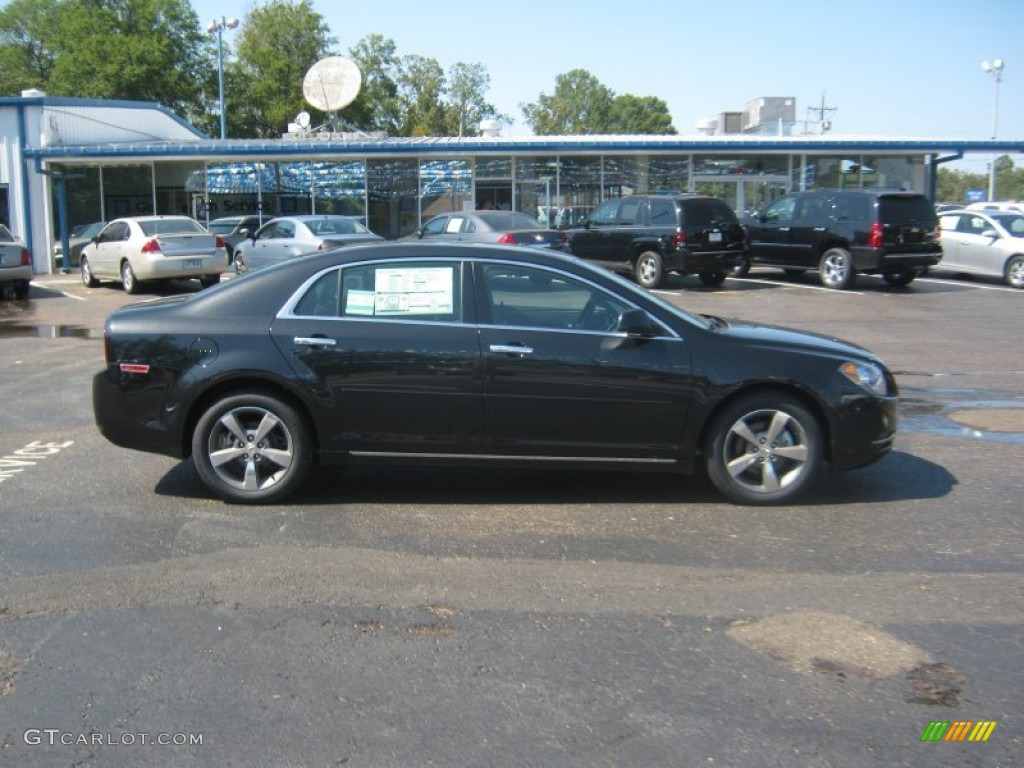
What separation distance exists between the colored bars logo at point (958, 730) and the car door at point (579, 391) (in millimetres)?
2633

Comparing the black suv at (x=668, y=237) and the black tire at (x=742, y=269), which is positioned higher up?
the black suv at (x=668, y=237)

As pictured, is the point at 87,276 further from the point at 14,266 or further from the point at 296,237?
the point at 296,237

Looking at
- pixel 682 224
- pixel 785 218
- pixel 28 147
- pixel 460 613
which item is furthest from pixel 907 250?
pixel 28 147

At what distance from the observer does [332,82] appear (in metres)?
Result: 30.4

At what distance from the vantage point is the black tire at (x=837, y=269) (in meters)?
20.0

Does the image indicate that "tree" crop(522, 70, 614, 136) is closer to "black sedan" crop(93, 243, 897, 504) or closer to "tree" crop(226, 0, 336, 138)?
"tree" crop(226, 0, 336, 138)

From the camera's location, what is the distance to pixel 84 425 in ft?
27.6

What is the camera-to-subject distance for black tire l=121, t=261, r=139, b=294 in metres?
20.2

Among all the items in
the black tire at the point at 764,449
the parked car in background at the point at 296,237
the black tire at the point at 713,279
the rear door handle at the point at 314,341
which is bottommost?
the black tire at the point at 764,449

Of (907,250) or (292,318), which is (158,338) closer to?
(292,318)

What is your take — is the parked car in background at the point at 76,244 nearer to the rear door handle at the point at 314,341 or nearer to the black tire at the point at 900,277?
the black tire at the point at 900,277

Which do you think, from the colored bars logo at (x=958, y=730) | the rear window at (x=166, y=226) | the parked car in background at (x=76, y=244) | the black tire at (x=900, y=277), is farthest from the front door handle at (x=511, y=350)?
the parked car in background at (x=76, y=244)


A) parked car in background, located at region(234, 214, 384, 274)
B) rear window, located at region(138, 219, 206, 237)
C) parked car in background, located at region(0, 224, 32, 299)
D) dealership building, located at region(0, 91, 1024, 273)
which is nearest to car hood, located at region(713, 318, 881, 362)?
parked car in background, located at region(234, 214, 384, 274)

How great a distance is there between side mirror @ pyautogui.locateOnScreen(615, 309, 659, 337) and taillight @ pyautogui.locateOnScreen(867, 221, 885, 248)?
49.6 ft
